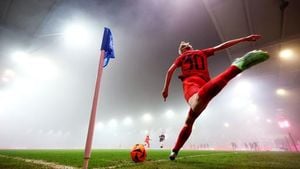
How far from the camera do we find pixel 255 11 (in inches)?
360

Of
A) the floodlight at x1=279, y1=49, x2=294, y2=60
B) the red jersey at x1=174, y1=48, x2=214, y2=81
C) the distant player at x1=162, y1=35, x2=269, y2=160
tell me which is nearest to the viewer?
the distant player at x1=162, y1=35, x2=269, y2=160

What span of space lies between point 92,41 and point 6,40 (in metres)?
7.30

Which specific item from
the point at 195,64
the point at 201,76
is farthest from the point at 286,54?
the point at 201,76

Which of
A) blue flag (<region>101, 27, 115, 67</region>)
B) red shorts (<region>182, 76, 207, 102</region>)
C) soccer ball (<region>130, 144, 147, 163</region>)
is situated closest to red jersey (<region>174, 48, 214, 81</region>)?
red shorts (<region>182, 76, 207, 102</region>)

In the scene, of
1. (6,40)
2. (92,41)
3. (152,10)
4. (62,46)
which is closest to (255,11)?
(152,10)

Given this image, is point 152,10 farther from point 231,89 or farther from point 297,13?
point 231,89

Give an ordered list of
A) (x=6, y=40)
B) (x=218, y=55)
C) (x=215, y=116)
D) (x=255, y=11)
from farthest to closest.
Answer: (x=215, y=116) → (x=218, y=55) → (x=6, y=40) → (x=255, y=11)

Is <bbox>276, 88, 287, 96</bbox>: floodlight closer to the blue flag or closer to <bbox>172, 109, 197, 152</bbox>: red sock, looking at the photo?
<bbox>172, 109, 197, 152</bbox>: red sock

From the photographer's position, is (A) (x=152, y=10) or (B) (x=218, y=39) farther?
(B) (x=218, y=39)

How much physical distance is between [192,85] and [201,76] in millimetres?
323

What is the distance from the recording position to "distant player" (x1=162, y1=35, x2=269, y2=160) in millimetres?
2488

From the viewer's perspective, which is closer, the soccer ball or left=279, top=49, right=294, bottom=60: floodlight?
the soccer ball

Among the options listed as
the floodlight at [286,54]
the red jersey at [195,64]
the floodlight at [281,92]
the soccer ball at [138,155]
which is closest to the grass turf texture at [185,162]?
the soccer ball at [138,155]

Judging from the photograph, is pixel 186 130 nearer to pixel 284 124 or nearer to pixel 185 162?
pixel 185 162
